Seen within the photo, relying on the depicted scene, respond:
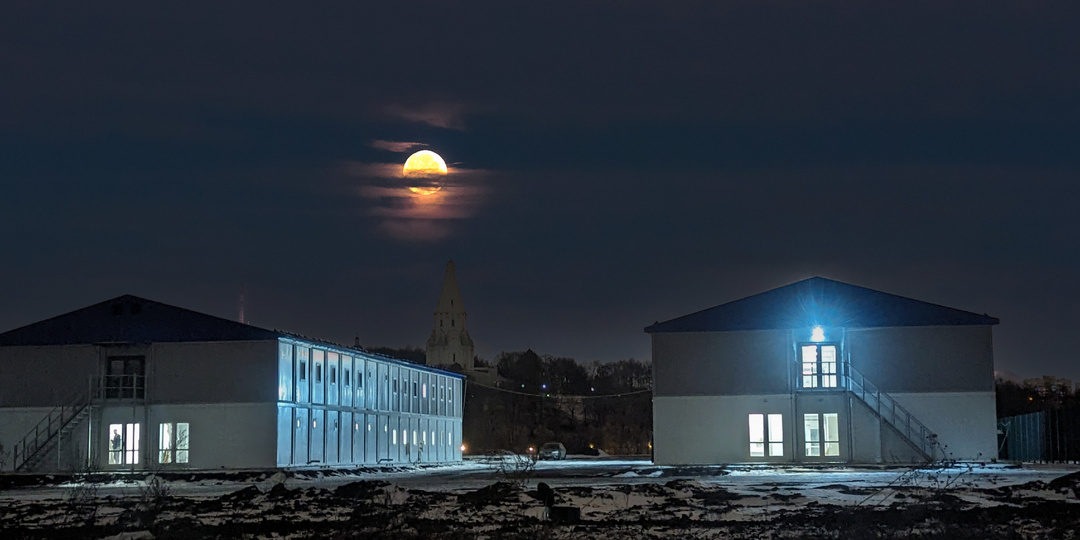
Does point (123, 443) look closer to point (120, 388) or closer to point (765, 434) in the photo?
point (120, 388)

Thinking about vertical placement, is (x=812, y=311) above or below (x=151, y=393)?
above

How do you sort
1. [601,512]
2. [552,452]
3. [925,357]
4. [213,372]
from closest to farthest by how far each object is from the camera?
[601,512], [925,357], [213,372], [552,452]

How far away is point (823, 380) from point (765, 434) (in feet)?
9.82

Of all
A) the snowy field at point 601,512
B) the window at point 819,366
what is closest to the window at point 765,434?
Result: the window at point 819,366

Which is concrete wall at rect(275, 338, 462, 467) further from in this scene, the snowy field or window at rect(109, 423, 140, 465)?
the snowy field

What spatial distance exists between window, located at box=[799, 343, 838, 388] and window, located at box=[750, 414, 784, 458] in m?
1.80

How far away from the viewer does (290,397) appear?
47.9 meters

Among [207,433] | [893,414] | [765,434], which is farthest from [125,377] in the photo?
[893,414]

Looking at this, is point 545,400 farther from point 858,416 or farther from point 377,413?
point 858,416

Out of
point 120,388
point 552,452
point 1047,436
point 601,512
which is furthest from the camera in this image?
point 552,452

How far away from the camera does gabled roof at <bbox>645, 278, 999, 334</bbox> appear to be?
4556 centimetres

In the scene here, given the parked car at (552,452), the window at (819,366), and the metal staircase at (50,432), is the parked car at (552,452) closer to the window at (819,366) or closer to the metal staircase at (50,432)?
the window at (819,366)

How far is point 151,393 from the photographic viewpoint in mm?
47688

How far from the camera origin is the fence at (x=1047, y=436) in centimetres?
4706
